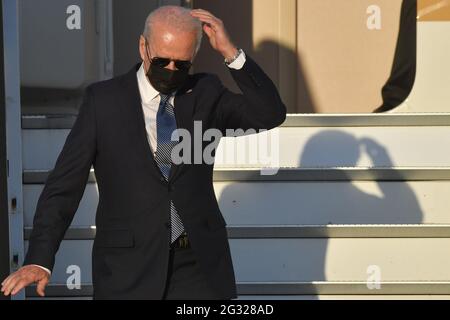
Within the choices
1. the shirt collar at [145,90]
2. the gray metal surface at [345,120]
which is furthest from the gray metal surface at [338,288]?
the shirt collar at [145,90]

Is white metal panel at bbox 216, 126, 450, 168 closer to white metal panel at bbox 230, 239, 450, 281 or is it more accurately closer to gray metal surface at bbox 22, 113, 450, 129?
gray metal surface at bbox 22, 113, 450, 129

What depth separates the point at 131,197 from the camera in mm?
3250

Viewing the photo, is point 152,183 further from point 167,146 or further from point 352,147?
point 352,147

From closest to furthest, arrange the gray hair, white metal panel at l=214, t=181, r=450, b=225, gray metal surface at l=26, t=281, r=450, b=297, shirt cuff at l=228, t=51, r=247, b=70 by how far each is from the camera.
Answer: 1. the gray hair
2. shirt cuff at l=228, t=51, r=247, b=70
3. gray metal surface at l=26, t=281, r=450, b=297
4. white metal panel at l=214, t=181, r=450, b=225

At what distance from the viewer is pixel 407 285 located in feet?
14.1

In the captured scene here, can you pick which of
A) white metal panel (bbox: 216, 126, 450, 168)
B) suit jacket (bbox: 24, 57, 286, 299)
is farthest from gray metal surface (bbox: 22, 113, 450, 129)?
suit jacket (bbox: 24, 57, 286, 299)

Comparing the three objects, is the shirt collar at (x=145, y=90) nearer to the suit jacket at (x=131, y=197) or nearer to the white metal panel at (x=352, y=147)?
the suit jacket at (x=131, y=197)

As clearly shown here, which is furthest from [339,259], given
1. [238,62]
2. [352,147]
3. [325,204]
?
[238,62]

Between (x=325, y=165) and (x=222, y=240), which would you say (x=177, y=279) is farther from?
(x=325, y=165)

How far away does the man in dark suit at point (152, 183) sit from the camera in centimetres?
322

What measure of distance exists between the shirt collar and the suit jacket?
3 cm

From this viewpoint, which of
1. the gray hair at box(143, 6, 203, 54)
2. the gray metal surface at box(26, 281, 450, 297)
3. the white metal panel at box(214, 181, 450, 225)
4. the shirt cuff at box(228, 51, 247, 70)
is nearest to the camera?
the gray hair at box(143, 6, 203, 54)

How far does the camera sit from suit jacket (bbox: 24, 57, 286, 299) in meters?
3.22
